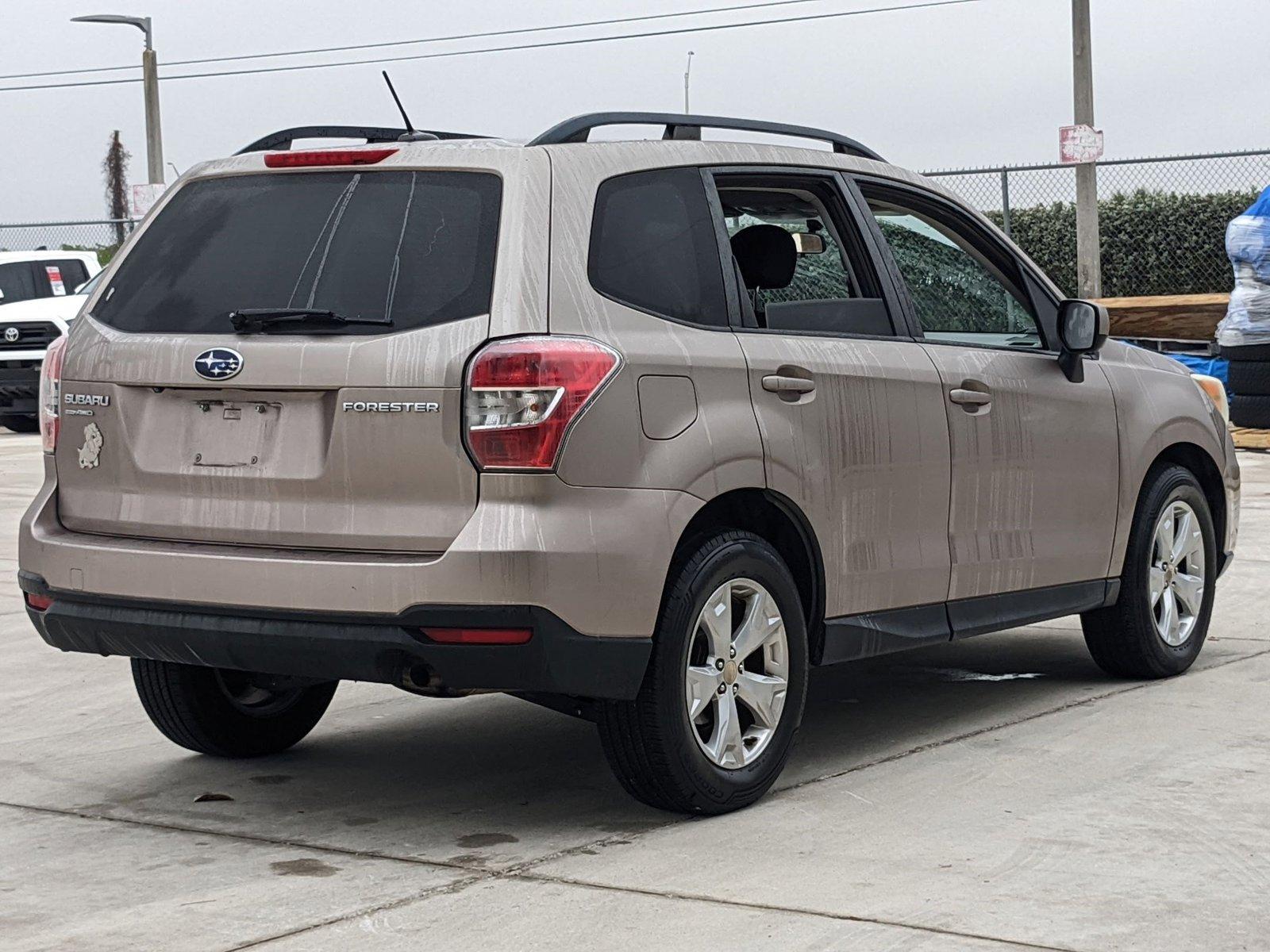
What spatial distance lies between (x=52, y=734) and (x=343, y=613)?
7.18ft

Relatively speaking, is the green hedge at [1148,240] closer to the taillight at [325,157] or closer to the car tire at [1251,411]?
the car tire at [1251,411]

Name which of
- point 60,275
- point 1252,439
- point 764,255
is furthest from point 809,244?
point 60,275

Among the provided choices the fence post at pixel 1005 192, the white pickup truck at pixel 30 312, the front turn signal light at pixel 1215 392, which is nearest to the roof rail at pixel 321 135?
the front turn signal light at pixel 1215 392

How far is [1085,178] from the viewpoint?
23.3 meters

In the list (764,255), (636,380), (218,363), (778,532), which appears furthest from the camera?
(764,255)

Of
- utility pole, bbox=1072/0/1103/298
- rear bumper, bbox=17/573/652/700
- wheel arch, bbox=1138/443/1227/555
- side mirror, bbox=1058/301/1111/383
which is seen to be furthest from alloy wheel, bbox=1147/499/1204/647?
utility pole, bbox=1072/0/1103/298

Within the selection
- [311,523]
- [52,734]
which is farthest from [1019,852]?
[52,734]

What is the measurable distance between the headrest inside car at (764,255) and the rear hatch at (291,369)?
2.90 feet

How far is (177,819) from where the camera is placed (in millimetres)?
5172

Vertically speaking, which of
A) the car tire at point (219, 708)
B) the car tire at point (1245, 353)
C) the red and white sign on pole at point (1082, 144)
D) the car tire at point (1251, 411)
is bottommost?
the car tire at point (1251, 411)

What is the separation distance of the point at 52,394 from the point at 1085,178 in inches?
774

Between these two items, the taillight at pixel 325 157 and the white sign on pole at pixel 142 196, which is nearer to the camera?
the taillight at pixel 325 157

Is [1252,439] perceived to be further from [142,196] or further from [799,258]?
[142,196]

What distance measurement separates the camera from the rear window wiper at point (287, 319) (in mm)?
4773
